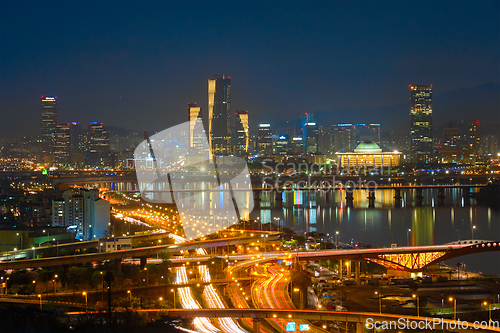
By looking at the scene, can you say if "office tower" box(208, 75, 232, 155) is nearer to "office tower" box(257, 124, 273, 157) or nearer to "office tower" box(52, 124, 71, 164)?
"office tower" box(257, 124, 273, 157)

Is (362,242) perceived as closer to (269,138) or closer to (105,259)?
(105,259)

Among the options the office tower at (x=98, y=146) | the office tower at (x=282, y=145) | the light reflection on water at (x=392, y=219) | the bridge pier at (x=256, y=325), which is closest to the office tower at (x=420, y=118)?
the office tower at (x=282, y=145)

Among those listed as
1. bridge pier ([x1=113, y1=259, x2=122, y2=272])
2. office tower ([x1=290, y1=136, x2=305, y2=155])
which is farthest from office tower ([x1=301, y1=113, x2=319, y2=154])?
bridge pier ([x1=113, y1=259, x2=122, y2=272])

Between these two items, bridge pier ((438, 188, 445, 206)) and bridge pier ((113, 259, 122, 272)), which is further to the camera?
bridge pier ((438, 188, 445, 206))

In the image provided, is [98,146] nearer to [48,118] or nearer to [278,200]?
[48,118]

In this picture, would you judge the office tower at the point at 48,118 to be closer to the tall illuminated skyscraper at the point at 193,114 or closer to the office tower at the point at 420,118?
the tall illuminated skyscraper at the point at 193,114

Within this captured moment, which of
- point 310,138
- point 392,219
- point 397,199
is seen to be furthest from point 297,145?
point 392,219
